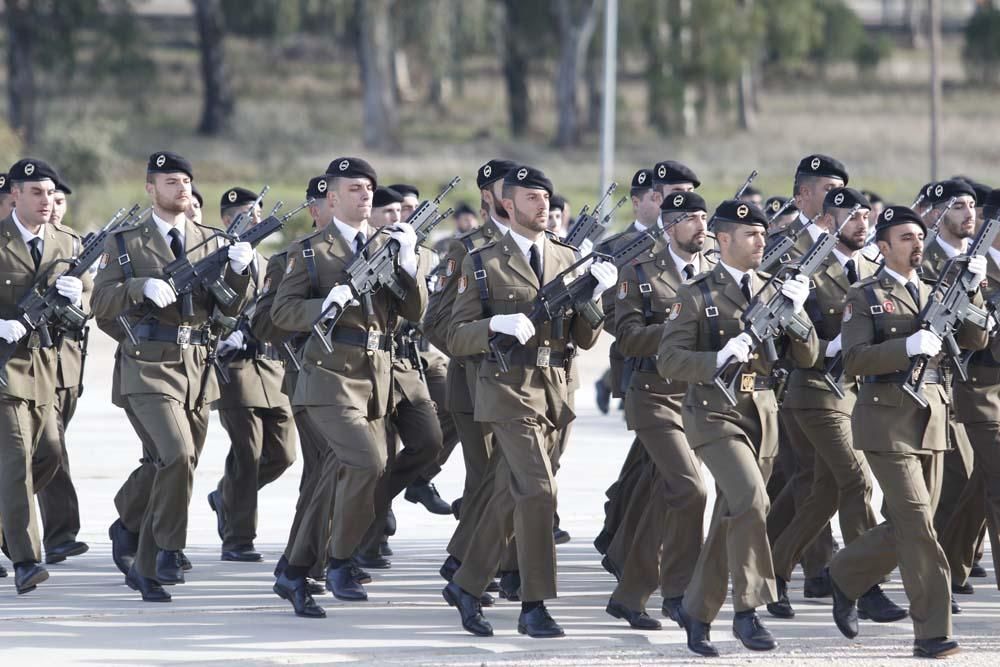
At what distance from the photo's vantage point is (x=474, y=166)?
4681 cm

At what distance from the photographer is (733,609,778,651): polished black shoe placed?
787 cm

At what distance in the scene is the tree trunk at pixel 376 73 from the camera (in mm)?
44438

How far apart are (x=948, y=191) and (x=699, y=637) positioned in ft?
9.56

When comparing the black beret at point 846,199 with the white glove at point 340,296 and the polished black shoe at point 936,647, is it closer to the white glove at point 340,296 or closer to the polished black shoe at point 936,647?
the polished black shoe at point 936,647

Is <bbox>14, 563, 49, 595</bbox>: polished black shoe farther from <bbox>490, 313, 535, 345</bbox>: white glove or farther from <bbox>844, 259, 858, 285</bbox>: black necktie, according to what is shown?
<bbox>844, 259, 858, 285</bbox>: black necktie

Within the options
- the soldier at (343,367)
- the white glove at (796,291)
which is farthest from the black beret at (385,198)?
the white glove at (796,291)

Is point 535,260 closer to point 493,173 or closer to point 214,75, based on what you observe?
point 493,173

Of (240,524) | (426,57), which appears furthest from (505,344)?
(426,57)

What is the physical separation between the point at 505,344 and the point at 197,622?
1.95 meters

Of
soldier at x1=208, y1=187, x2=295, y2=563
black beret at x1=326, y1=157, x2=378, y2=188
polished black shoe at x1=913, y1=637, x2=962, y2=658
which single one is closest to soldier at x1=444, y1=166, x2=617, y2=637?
black beret at x1=326, y1=157, x2=378, y2=188

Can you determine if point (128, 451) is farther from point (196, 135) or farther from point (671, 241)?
point (196, 135)

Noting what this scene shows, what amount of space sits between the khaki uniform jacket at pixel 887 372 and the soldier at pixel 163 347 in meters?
3.03

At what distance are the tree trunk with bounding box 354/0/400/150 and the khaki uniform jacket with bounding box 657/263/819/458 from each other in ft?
120

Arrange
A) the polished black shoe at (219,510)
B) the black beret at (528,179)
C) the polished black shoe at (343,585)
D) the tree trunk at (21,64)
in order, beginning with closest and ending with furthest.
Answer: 1. the black beret at (528,179)
2. the polished black shoe at (343,585)
3. the polished black shoe at (219,510)
4. the tree trunk at (21,64)
